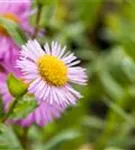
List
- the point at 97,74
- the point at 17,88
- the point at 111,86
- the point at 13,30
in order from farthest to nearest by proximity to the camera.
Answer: the point at 97,74 < the point at 111,86 < the point at 13,30 < the point at 17,88

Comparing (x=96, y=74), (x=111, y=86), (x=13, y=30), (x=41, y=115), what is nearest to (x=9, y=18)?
(x=13, y=30)

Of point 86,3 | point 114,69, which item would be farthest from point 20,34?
point 86,3

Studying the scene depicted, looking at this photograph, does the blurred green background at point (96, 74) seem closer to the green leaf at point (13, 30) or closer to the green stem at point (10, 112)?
the green leaf at point (13, 30)

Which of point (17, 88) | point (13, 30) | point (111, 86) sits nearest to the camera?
point (17, 88)

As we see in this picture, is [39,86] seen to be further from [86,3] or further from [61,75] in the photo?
[86,3]

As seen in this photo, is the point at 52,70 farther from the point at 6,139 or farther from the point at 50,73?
the point at 6,139

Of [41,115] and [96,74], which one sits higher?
[96,74]

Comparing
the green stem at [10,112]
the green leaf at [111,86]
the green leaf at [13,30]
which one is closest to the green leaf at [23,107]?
the green stem at [10,112]
